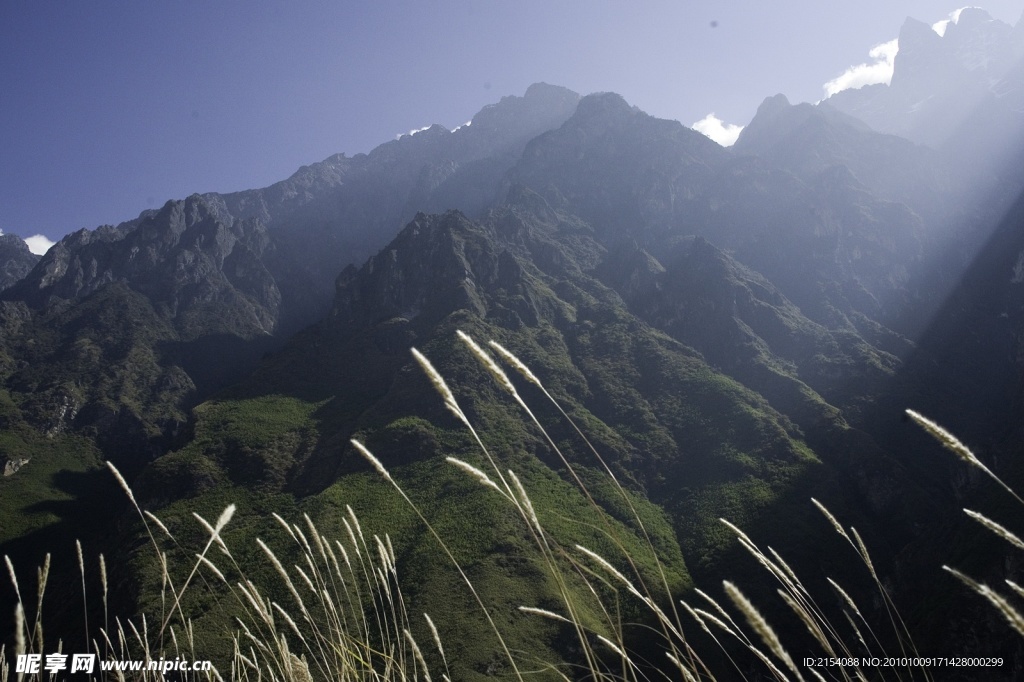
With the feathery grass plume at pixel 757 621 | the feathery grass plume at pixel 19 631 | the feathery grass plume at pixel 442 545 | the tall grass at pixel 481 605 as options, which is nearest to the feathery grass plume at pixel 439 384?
the tall grass at pixel 481 605

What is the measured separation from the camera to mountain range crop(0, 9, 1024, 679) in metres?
67.2

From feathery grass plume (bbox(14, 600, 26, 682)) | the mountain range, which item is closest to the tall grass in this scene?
feathery grass plume (bbox(14, 600, 26, 682))

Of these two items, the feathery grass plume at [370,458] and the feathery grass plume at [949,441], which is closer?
the feathery grass plume at [949,441]

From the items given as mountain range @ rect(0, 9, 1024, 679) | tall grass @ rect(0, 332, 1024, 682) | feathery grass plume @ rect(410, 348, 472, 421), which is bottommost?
mountain range @ rect(0, 9, 1024, 679)

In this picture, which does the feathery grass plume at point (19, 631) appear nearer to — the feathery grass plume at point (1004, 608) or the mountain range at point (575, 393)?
the feathery grass plume at point (1004, 608)

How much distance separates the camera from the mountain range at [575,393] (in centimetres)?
6719

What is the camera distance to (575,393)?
10862cm

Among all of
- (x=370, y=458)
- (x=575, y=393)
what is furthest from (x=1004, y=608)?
(x=575, y=393)

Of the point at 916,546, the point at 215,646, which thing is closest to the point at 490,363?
the point at 215,646

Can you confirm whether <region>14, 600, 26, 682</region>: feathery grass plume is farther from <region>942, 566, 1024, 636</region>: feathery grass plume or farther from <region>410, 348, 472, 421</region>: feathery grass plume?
<region>942, 566, 1024, 636</region>: feathery grass plume

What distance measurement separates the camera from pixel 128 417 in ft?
439

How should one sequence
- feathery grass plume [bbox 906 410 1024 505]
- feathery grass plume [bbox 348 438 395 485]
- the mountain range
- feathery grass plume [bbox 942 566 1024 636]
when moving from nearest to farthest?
feathery grass plume [bbox 942 566 1024 636] → feathery grass plume [bbox 906 410 1024 505] → feathery grass plume [bbox 348 438 395 485] → the mountain range

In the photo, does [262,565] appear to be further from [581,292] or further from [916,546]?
[581,292]

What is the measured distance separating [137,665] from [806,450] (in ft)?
336
